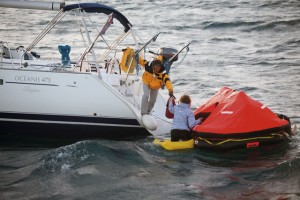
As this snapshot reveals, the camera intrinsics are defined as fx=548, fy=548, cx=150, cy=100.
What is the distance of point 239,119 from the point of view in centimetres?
980

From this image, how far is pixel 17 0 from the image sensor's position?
9.88 m

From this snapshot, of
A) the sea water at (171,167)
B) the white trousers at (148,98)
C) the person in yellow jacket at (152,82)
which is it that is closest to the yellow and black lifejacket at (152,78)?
the person in yellow jacket at (152,82)

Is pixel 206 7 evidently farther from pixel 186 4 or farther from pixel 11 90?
pixel 11 90

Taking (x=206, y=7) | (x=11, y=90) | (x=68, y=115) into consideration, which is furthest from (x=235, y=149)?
(x=206, y=7)

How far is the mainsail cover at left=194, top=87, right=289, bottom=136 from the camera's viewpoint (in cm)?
973

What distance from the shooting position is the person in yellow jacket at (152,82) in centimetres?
1023

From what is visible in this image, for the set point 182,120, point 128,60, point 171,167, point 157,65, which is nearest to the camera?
point 171,167

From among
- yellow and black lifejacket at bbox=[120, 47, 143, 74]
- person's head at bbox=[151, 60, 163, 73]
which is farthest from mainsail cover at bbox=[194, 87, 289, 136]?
yellow and black lifejacket at bbox=[120, 47, 143, 74]

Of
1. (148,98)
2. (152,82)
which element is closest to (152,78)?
(152,82)

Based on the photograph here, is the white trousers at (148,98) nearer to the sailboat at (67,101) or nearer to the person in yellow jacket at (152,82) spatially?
the person in yellow jacket at (152,82)

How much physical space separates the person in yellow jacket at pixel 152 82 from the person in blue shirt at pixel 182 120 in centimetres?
51

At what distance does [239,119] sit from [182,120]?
3.38ft

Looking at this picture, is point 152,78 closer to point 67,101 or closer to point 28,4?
point 67,101

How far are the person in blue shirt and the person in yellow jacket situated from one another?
1.66 feet
